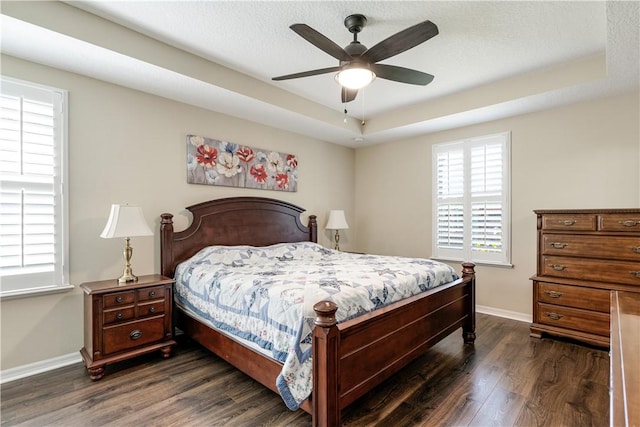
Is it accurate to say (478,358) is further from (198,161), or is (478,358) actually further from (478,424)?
(198,161)

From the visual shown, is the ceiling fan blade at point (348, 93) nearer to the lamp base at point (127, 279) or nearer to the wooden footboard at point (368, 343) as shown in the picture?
the wooden footboard at point (368, 343)

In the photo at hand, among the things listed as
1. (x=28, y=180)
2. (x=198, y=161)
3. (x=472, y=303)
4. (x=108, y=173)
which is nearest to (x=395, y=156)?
(x=472, y=303)

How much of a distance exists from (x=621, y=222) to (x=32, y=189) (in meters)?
5.07

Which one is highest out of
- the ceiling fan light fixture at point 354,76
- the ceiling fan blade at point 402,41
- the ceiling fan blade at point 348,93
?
the ceiling fan blade at point 402,41

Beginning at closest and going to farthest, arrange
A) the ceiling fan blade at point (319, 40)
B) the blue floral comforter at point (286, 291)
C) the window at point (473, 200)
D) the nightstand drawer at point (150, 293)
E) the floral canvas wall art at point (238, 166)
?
the blue floral comforter at point (286, 291) < the ceiling fan blade at point (319, 40) < the nightstand drawer at point (150, 293) < the floral canvas wall art at point (238, 166) < the window at point (473, 200)

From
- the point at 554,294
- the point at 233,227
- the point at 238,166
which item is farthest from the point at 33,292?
the point at 554,294

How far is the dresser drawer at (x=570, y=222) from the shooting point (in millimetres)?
3090

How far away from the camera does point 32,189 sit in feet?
8.67

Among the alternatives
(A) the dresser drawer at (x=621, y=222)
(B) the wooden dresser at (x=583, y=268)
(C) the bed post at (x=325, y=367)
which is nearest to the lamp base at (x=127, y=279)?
(C) the bed post at (x=325, y=367)

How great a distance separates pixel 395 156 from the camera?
16.8ft

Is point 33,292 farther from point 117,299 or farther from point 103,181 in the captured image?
point 103,181

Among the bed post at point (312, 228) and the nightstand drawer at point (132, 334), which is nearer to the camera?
the nightstand drawer at point (132, 334)

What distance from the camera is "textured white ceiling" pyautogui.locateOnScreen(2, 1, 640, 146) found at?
231 cm

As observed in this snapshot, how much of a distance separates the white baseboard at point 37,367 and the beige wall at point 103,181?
0.03 meters
